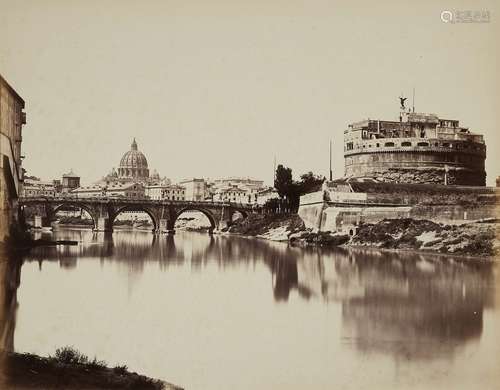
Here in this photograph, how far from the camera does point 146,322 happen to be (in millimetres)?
14312

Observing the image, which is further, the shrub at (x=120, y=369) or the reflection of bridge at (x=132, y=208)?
the reflection of bridge at (x=132, y=208)

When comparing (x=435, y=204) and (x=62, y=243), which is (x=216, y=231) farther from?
(x=435, y=204)

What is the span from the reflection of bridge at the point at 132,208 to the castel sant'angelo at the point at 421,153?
15131mm

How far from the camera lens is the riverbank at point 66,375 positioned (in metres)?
9.51

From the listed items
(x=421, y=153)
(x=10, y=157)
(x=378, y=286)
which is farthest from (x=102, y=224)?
(x=378, y=286)

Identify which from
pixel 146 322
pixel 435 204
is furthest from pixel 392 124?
pixel 146 322

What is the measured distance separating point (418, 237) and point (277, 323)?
19.5 m

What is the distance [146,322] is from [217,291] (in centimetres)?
540

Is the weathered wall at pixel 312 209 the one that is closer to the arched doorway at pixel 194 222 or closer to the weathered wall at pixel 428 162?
the weathered wall at pixel 428 162

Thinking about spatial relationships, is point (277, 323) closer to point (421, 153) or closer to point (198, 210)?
point (421, 153)

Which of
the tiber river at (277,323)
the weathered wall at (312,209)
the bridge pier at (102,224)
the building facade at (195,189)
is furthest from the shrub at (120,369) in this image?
the building facade at (195,189)

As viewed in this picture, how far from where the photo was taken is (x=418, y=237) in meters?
32.7

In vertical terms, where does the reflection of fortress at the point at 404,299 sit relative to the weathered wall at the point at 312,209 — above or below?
below

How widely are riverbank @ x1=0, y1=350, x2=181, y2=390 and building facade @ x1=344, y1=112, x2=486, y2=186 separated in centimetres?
4111
